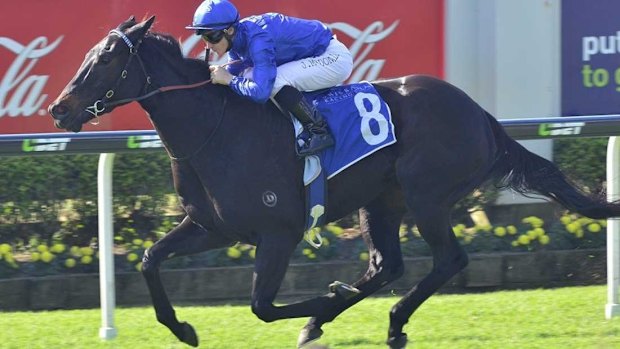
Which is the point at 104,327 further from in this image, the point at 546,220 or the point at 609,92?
the point at 609,92

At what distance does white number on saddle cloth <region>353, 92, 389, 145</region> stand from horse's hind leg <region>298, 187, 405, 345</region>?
0.37 m

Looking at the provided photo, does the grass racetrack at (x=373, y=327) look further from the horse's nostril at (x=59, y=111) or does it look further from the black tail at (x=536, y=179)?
the horse's nostril at (x=59, y=111)

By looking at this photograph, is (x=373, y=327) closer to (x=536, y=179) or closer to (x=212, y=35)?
(x=536, y=179)

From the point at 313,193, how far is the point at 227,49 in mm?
789

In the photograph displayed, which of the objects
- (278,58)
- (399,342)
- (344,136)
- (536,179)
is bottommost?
(399,342)

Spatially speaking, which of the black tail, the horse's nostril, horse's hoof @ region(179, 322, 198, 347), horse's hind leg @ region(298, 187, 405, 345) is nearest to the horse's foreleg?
horse's hoof @ region(179, 322, 198, 347)

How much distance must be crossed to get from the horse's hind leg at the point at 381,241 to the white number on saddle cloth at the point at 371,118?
372mm

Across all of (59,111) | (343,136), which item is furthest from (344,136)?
(59,111)

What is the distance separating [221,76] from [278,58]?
0.37 meters

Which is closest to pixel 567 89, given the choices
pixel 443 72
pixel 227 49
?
pixel 443 72

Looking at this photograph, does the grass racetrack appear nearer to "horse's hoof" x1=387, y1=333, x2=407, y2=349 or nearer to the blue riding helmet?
"horse's hoof" x1=387, y1=333, x2=407, y2=349

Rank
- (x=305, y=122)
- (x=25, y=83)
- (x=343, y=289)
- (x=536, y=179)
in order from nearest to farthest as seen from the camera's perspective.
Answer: (x=305, y=122) < (x=343, y=289) < (x=536, y=179) < (x=25, y=83)

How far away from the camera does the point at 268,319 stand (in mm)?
5469

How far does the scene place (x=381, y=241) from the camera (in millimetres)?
6117
